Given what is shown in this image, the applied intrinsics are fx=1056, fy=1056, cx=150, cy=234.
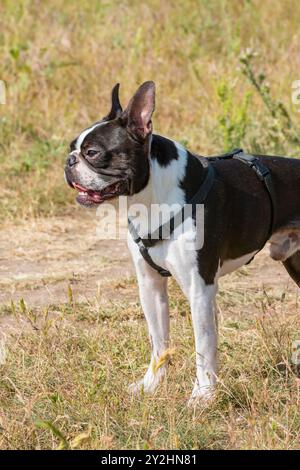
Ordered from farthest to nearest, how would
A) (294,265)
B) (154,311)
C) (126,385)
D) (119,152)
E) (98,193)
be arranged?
(294,265)
(154,311)
(126,385)
(98,193)
(119,152)

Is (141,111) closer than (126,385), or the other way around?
(141,111)

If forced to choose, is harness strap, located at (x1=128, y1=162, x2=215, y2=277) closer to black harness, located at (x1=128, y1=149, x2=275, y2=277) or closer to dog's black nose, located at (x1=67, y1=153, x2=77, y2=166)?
black harness, located at (x1=128, y1=149, x2=275, y2=277)

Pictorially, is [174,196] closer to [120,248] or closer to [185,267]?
[185,267]

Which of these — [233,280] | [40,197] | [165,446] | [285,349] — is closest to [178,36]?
[40,197]

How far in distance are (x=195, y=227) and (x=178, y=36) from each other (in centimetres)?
566

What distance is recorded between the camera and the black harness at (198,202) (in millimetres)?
4492

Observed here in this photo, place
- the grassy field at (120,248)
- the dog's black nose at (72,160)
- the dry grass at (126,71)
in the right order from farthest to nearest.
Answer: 1. the dry grass at (126,71)
2. the dog's black nose at (72,160)
3. the grassy field at (120,248)

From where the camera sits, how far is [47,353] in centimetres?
491

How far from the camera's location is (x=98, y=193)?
4559mm

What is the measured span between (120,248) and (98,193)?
2.45 meters

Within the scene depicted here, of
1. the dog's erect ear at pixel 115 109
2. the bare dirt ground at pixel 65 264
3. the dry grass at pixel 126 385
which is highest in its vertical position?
the dog's erect ear at pixel 115 109

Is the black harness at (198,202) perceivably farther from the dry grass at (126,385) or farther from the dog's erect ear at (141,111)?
the dry grass at (126,385)

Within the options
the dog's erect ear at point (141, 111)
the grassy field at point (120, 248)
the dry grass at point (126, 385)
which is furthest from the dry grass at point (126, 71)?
the dog's erect ear at point (141, 111)

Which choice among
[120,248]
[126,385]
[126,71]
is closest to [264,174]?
[126,385]
